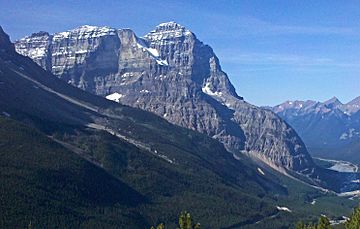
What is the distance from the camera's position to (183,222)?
382 feet

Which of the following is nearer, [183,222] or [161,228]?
[183,222]

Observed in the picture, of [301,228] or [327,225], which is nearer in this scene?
[327,225]

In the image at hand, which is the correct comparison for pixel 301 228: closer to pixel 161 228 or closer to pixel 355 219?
pixel 355 219

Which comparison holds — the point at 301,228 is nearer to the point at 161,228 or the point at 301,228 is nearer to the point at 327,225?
the point at 327,225

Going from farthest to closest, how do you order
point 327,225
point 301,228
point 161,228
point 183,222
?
point 301,228 → point 327,225 → point 161,228 → point 183,222

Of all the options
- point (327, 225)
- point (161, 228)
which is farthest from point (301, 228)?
point (161, 228)

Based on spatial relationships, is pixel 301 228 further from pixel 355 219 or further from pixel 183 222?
pixel 183 222

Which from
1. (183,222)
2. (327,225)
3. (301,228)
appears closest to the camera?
(183,222)

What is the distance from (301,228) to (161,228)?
53.1 meters

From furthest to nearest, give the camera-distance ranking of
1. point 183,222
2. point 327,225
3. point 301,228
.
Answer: point 301,228, point 327,225, point 183,222

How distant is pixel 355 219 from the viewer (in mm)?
166750

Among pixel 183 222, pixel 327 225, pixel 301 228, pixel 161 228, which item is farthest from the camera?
pixel 301 228

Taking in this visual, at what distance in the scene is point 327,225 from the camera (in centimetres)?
15475

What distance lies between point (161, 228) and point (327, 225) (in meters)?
49.3
